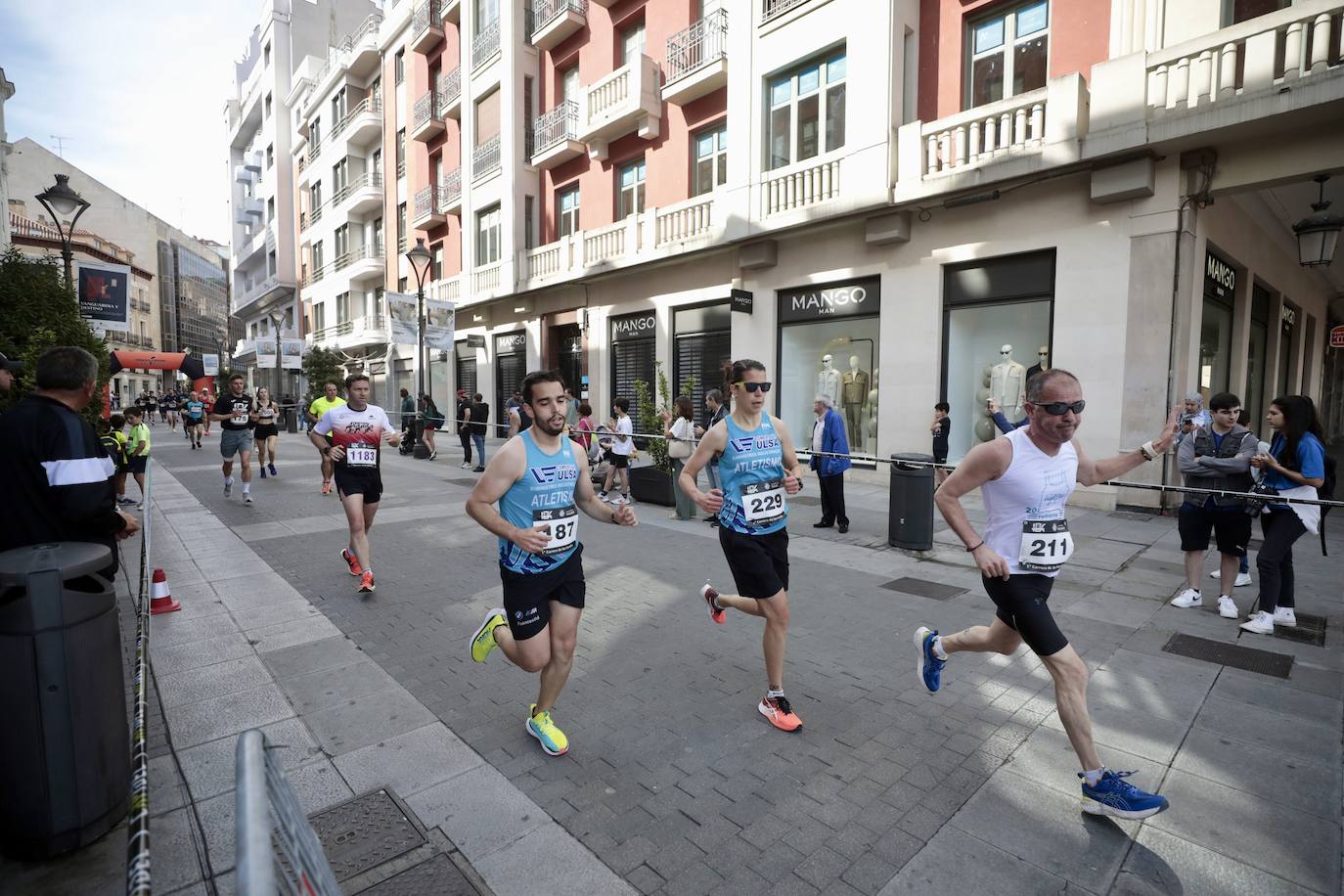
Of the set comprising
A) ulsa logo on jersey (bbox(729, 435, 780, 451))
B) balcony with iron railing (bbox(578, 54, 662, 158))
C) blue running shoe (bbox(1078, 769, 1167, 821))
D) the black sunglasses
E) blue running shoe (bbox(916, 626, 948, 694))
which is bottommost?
blue running shoe (bbox(1078, 769, 1167, 821))

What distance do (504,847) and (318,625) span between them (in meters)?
3.35

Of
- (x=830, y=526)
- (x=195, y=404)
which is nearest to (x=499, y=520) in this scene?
(x=830, y=526)

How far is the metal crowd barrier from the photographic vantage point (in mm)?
1169

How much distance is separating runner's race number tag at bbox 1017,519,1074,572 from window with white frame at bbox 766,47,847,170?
40.8ft

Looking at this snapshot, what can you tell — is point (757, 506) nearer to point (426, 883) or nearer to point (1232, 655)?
point (426, 883)

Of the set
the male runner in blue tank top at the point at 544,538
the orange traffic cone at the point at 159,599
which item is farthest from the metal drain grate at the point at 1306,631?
the orange traffic cone at the point at 159,599

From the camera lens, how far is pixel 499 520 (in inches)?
129

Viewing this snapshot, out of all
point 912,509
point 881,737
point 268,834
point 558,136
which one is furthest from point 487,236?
point 268,834

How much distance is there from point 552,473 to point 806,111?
44.5 feet

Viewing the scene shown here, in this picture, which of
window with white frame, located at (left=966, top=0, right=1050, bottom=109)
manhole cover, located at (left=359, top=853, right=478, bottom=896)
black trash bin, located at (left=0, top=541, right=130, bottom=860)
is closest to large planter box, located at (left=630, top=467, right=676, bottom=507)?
manhole cover, located at (left=359, top=853, right=478, bottom=896)

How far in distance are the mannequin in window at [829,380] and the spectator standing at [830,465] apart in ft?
16.5

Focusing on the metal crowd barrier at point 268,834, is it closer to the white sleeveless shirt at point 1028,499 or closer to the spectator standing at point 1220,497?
the white sleeveless shirt at point 1028,499

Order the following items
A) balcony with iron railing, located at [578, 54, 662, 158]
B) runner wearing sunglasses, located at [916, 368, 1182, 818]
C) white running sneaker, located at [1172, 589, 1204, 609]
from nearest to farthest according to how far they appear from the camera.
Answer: runner wearing sunglasses, located at [916, 368, 1182, 818], white running sneaker, located at [1172, 589, 1204, 609], balcony with iron railing, located at [578, 54, 662, 158]

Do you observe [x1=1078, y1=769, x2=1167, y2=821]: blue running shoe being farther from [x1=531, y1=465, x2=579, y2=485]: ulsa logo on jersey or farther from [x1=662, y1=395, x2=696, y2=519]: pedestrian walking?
[x1=662, y1=395, x2=696, y2=519]: pedestrian walking
